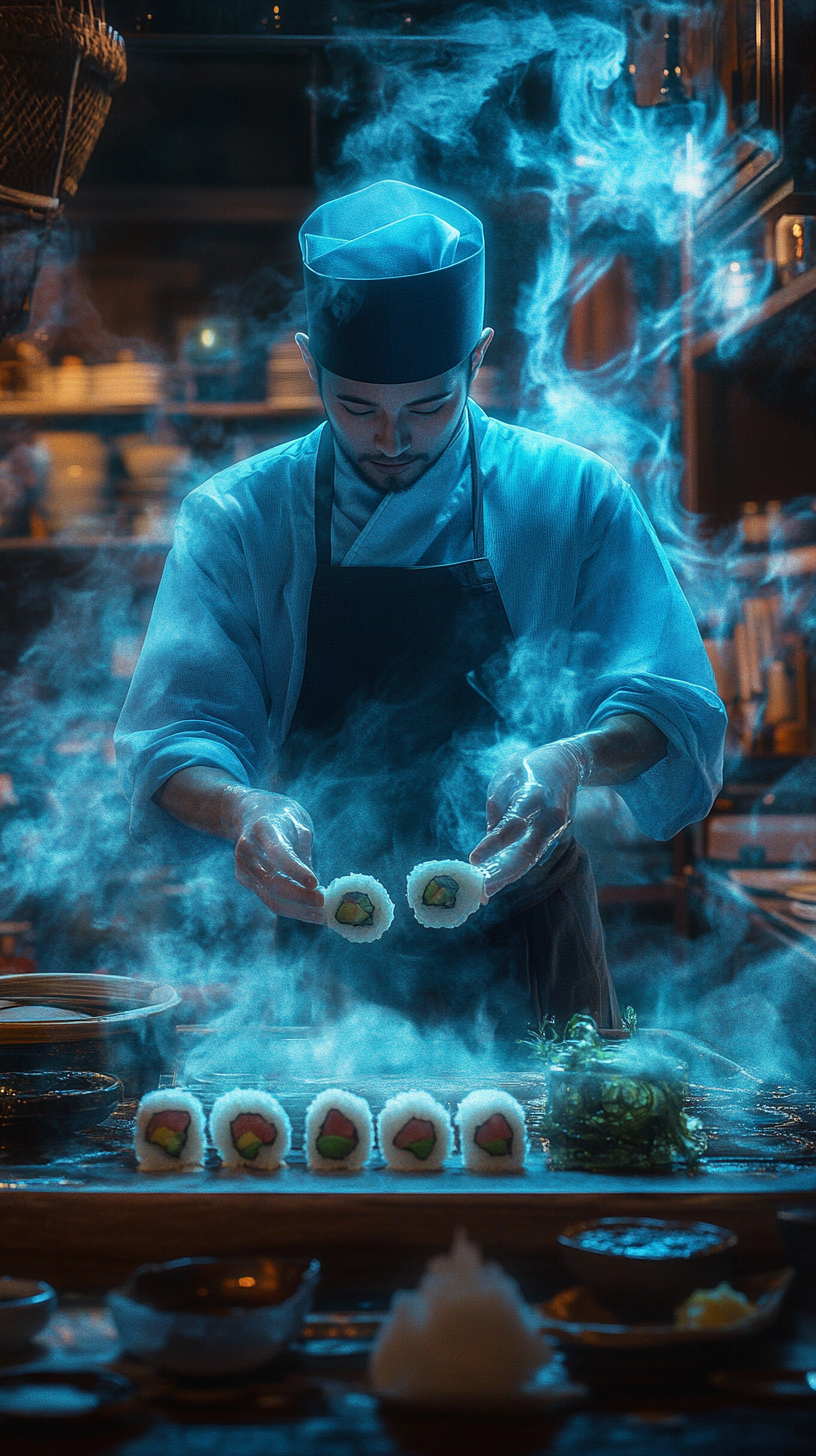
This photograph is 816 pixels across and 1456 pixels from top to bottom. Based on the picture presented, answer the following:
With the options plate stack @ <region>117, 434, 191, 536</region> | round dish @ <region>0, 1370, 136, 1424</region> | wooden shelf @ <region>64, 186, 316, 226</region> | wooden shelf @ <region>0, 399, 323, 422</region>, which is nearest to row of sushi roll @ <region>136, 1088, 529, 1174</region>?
round dish @ <region>0, 1370, 136, 1424</region>

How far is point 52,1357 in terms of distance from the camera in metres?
1.11

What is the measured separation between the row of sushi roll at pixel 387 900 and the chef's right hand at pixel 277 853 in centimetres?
4

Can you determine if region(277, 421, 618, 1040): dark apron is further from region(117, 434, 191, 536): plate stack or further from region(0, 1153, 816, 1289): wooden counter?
region(117, 434, 191, 536): plate stack

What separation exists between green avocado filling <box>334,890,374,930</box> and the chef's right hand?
0.03 metres

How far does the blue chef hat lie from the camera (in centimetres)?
211

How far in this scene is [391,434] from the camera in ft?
7.00

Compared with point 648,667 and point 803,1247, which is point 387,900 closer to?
point 648,667

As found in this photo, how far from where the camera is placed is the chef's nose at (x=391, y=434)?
213 centimetres

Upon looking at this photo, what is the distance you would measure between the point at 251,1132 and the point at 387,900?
1.71 ft

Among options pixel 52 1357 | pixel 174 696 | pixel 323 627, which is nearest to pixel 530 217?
pixel 323 627

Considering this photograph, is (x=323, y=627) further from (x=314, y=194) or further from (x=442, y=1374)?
(x=314, y=194)

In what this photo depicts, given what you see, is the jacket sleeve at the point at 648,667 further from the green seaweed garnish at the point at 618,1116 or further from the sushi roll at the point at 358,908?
the green seaweed garnish at the point at 618,1116

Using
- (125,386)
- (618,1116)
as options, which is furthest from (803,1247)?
(125,386)

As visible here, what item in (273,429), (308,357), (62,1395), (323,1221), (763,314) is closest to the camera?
(62,1395)
